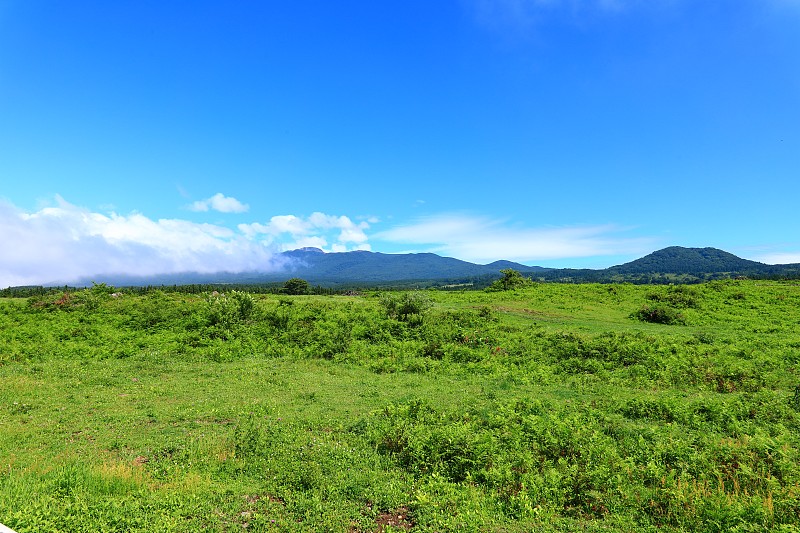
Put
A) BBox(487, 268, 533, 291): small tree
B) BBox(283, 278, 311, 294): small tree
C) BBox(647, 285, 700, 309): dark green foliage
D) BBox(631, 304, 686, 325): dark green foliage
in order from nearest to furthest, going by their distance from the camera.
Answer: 1. BBox(631, 304, 686, 325): dark green foliage
2. BBox(647, 285, 700, 309): dark green foliage
3. BBox(487, 268, 533, 291): small tree
4. BBox(283, 278, 311, 294): small tree

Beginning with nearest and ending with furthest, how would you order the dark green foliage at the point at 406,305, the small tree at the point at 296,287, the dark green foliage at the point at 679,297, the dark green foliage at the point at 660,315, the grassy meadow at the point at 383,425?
the grassy meadow at the point at 383,425
the dark green foliage at the point at 406,305
the dark green foliage at the point at 660,315
the dark green foliage at the point at 679,297
the small tree at the point at 296,287

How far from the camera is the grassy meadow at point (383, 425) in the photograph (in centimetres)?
779

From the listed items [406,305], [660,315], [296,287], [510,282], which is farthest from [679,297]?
[296,287]

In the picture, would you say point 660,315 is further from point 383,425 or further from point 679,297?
point 383,425

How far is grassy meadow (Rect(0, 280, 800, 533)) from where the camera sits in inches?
307

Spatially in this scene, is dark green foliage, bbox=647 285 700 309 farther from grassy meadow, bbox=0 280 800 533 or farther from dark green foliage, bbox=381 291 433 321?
dark green foliage, bbox=381 291 433 321

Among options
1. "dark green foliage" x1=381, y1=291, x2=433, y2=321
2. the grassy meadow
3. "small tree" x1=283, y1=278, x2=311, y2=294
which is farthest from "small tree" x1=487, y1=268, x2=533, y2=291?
"small tree" x1=283, y1=278, x2=311, y2=294

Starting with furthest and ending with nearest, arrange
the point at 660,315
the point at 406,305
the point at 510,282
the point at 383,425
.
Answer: the point at 510,282, the point at 660,315, the point at 406,305, the point at 383,425

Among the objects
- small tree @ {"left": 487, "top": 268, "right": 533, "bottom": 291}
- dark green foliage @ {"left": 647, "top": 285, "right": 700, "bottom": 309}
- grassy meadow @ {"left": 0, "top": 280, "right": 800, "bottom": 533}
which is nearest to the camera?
grassy meadow @ {"left": 0, "top": 280, "right": 800, "bottom": 533}

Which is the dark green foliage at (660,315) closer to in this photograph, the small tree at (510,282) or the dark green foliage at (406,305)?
the dark green foliage at (406,305)

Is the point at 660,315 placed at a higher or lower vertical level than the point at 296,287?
lower

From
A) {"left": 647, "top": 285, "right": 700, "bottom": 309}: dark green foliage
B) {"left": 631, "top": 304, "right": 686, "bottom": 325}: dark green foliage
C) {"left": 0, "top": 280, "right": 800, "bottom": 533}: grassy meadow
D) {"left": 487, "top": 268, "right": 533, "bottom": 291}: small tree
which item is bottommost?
{"left": 0, "top": 280, "right": 800, "bottom": 533}: grassy meadow

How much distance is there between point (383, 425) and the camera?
1238 centimetres

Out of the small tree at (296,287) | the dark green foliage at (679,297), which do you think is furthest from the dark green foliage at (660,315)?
the small tree at (296,287)
